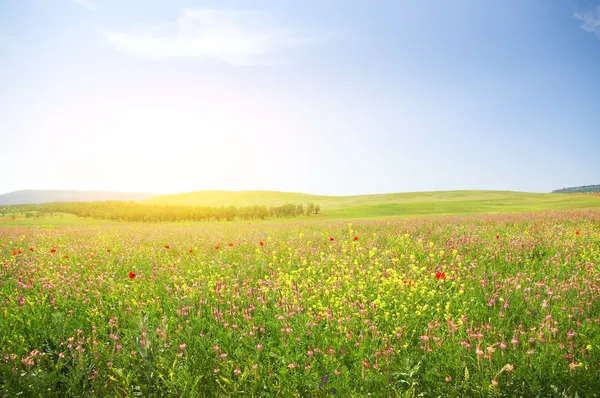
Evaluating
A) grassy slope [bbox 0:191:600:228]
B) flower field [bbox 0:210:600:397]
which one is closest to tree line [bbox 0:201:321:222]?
grassy slope [bbox 0:191:600:228]

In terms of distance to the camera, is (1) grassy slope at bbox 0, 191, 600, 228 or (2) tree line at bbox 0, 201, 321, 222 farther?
(2) tree line at bbox 0, 201, 321, 222

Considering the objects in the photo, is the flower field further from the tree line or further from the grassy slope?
the tree line

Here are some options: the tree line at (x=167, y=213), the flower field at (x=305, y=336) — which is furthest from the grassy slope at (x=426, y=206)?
the flower field at (x=305, y=336)

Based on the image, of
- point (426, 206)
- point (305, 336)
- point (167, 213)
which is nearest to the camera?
point (305, 336)

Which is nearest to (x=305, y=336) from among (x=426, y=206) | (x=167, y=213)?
(x=167, y=213)

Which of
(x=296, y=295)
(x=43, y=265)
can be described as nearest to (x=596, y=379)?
(x=296, y=295)

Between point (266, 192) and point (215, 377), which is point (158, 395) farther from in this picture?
point (266, 192)

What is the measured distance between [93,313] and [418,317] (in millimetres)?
4670

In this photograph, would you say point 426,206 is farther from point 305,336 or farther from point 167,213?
point 305,336

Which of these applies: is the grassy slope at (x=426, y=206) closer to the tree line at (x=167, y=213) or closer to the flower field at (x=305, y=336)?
the tree line at (x=167, y=213)

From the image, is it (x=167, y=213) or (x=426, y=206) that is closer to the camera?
(x=167, y=213)

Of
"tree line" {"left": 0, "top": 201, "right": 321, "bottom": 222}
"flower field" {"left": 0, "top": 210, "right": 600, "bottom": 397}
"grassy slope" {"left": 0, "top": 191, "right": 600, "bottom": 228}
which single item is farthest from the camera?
"tree line" {"left": 0, "top": 201, "right": 321, "bottom": 222}

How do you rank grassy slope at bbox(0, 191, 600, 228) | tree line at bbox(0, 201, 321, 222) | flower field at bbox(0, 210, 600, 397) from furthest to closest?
tree line at bbox(0, 201, 321, 222) → grassy slope at bbox(0, 191, 600, 228) → flower field at bbox(0, 210, 600, 397)

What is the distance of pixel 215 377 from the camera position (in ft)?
12.6
